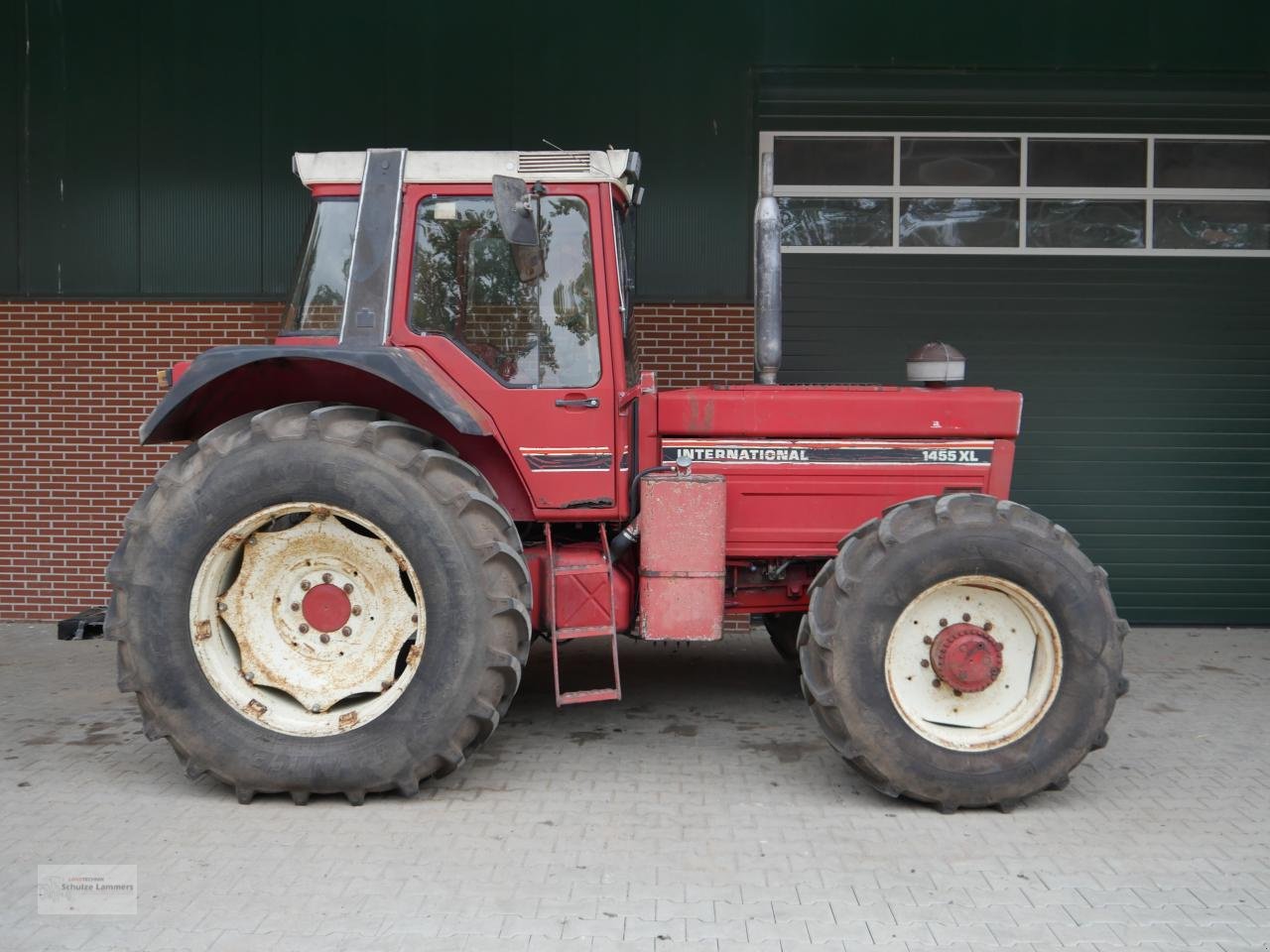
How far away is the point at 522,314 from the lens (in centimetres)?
532

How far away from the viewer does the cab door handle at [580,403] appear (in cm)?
533

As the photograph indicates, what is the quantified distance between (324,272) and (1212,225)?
7.19m

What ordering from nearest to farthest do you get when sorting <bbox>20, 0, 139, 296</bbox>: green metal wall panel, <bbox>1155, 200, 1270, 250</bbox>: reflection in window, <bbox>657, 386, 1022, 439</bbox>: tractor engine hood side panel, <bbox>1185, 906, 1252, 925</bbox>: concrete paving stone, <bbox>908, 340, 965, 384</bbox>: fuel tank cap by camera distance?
1. <bbox>1185, 906, 1252, 925</bbox>: concrete paving stone
2. <bbox>657, 386, 1022, 439</bbox>: tractor engine hood side panel
3. <bbox>908, 340, 965, 384</bbox>: fuel tank cap
4. <bbox>20, 0, 139, 296</bbox>: green metal wall panel
5. <bbox>1155, 200, 1270, 250</bbox>: reflection in window

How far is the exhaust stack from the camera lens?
17.2 feet

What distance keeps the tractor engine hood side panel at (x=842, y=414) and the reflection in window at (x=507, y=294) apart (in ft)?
1.96

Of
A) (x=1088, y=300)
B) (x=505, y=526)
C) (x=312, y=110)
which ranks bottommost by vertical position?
(x=505, y=526)

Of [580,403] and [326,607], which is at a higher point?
[580,403]

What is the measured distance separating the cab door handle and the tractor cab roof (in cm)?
101

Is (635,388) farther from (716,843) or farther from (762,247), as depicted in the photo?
(716,843)

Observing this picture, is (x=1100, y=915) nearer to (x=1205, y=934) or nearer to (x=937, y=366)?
(x=1205, y=934)

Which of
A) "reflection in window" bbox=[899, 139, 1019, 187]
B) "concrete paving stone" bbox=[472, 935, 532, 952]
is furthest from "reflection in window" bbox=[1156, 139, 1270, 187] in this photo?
"concrete paving stone" bbox=[472, 935, 532, 952]
